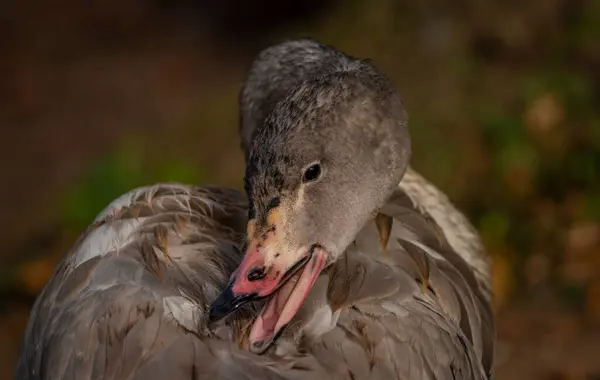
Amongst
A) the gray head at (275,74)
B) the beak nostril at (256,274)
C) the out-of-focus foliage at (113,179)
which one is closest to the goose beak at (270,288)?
the beak nostril at (256,274)

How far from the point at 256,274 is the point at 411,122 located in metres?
3.20

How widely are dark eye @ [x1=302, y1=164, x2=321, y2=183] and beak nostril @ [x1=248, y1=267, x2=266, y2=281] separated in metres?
0.23

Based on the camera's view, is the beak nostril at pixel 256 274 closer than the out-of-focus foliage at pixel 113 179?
Yes

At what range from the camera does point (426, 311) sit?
254 centimetres

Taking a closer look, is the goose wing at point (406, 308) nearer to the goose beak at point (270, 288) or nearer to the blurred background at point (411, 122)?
the goose beak at point (270, 288)

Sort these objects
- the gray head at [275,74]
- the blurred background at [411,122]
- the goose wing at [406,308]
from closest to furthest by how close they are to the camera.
→ the goose wing at [406,308], the gray head at [275,74], the blurred background at [411,122]

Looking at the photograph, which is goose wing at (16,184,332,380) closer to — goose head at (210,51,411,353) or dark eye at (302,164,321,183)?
goose head at (210,51,411,353)

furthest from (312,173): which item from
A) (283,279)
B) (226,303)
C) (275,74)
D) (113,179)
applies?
(113,179)

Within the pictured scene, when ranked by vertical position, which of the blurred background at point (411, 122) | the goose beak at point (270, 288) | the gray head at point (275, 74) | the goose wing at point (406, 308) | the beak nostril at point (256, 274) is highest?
the gray head at point (275, 74)

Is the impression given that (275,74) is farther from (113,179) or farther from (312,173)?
(113,179)

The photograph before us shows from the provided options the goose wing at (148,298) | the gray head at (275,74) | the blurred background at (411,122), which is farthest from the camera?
the blurred background at (411,122)

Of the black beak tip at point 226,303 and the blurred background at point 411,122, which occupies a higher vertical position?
the black beak tip at point 226,303

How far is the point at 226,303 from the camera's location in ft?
7.47

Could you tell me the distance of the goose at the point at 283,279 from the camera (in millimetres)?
2242
